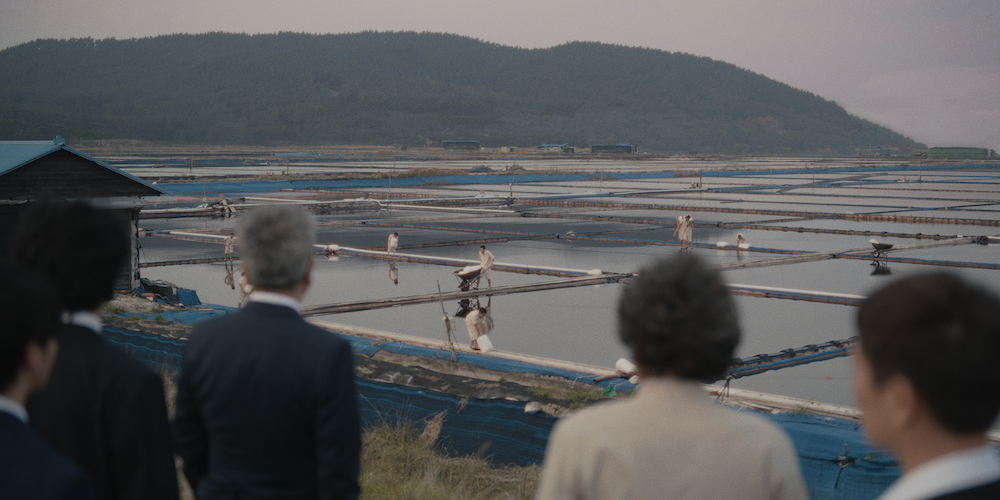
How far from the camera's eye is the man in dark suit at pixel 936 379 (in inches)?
48.6

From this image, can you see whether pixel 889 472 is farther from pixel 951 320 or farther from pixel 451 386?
pixel 951 320

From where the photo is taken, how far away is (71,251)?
2086 mm

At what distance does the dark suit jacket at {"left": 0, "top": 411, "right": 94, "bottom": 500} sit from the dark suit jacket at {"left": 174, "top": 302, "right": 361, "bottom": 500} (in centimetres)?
56

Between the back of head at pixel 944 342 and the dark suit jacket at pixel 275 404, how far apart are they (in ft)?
4.00

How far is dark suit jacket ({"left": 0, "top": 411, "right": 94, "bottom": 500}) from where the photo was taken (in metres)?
1.47

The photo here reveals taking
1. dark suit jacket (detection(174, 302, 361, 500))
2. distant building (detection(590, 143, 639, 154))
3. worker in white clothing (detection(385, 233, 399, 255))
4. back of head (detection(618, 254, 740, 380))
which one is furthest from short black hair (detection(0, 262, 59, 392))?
distant building (detection(590, 143, 639, 154))

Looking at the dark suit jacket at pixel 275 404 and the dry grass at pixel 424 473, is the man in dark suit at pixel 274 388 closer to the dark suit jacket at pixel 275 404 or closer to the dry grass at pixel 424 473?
the dark suit jacket at pixel 275 404

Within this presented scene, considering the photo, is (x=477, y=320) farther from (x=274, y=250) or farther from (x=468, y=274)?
(x=274, y=250)

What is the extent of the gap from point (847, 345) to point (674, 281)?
7.26 meters

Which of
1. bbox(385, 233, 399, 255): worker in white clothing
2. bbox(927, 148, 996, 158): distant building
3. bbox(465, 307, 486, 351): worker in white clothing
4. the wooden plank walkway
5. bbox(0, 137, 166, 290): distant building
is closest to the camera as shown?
bbox(465, 307, 486, 351): worker in white clothing

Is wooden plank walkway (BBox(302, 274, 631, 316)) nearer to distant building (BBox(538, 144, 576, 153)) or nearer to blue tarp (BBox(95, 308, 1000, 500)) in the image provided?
blue tarp (BBox(95, 308, 1000, 500))

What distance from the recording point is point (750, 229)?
20.9m

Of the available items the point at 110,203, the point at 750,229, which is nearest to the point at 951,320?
the point at 110,203

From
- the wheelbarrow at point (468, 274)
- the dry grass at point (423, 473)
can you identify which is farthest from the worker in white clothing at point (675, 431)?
the wheelbarrow at point (468, 274)
